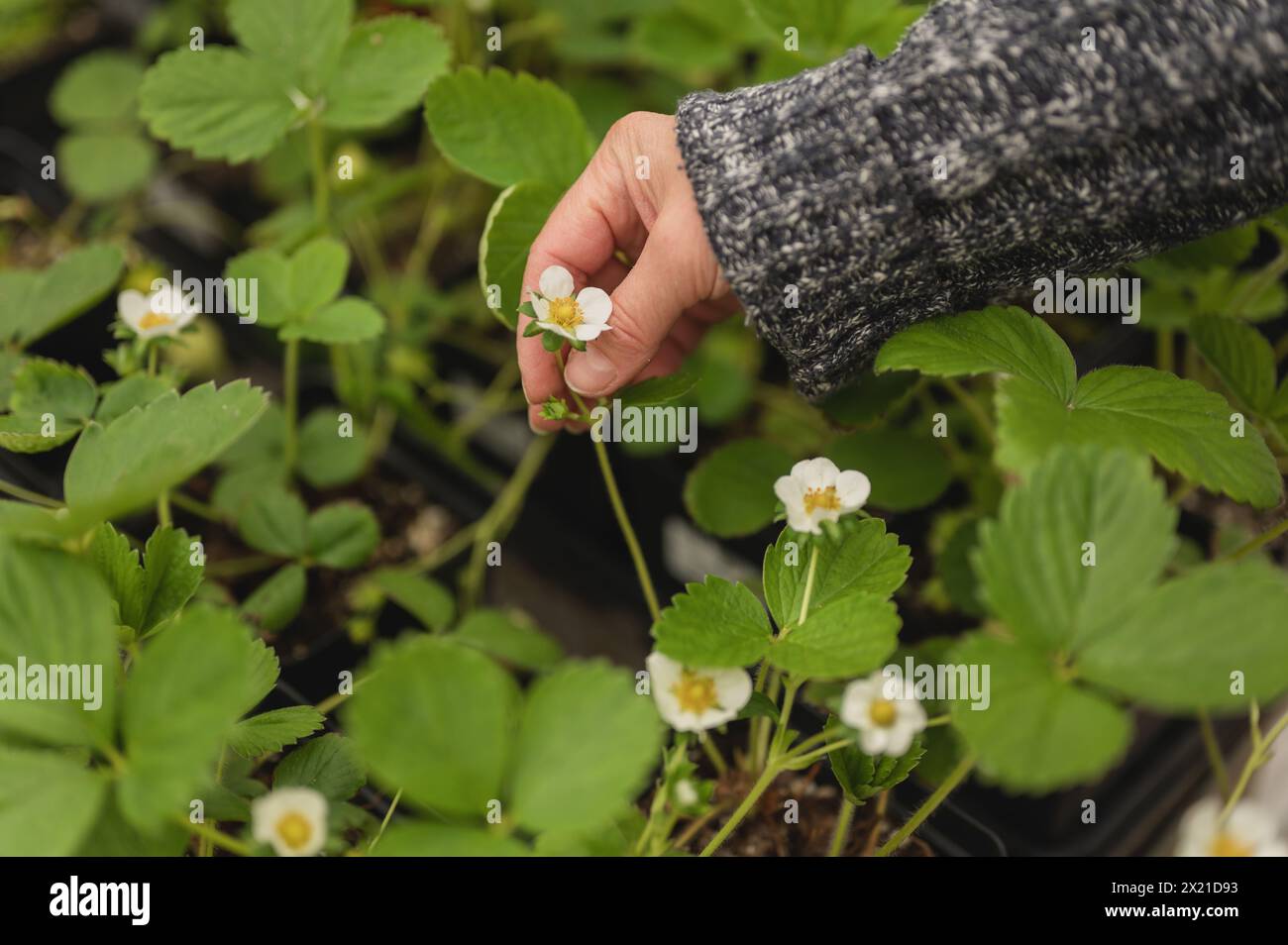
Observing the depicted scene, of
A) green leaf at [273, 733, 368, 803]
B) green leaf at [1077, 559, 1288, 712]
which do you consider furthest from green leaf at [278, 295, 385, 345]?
green leaf at [1077, 559, 1288, 712]

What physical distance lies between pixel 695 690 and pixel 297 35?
65 cm

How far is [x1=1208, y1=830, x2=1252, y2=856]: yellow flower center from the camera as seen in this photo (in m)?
0.52

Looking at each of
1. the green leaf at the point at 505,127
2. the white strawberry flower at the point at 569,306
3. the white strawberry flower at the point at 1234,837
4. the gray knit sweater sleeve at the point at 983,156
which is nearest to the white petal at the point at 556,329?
the white strawberry flower at the point at 569,306

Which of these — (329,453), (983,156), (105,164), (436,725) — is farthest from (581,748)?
(105,164)

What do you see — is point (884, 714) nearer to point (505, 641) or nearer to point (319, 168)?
point (505, 641)

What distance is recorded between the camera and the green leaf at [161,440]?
0.54 metres

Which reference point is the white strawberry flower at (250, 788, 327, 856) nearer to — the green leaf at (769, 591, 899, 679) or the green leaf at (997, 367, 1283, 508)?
the green leaf at (769, 591, 899, 679)

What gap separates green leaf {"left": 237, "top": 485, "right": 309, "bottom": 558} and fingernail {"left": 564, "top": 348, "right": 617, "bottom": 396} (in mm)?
325

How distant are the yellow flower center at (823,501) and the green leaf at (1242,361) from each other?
0.30 m

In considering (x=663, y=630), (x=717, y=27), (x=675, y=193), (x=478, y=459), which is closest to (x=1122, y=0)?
(x=675, y=193)

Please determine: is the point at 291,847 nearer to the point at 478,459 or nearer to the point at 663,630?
the point at 663,630

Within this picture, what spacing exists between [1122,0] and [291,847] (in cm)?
60

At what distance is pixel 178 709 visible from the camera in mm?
455

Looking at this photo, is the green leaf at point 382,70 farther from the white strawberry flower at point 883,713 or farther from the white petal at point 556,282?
the white strawberry flower at point 883,713
